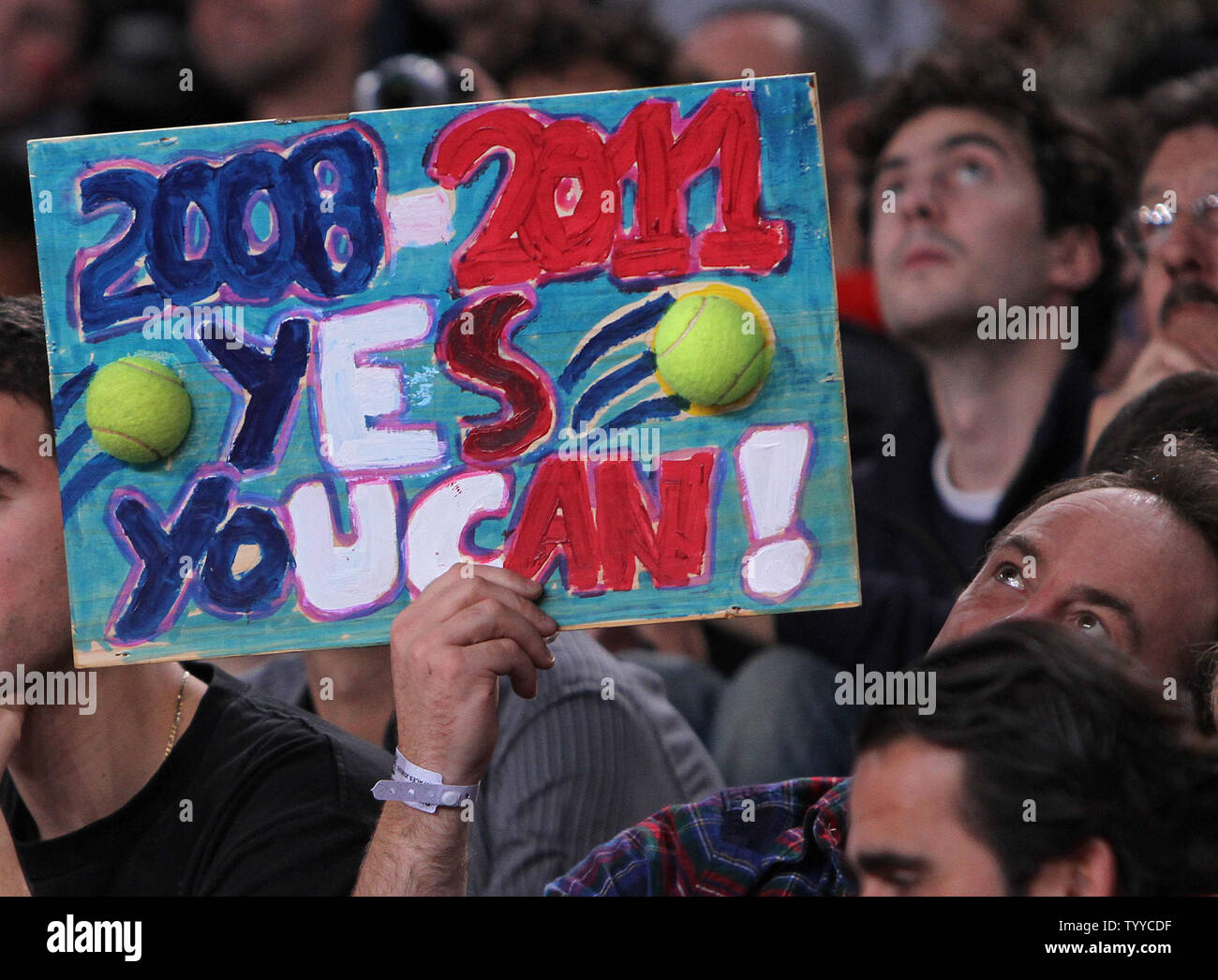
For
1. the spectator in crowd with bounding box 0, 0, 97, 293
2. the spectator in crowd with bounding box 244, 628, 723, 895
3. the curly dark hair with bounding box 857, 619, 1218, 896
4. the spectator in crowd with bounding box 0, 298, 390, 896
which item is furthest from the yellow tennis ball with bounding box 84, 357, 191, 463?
the spectator in crowd with bounding box 0, 0, 97, 293

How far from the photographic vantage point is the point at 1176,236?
8.50 ft

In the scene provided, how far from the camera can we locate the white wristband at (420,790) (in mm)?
1607

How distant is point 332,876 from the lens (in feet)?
5.64

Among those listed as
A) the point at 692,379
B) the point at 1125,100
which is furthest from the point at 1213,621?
the point at 1125,100

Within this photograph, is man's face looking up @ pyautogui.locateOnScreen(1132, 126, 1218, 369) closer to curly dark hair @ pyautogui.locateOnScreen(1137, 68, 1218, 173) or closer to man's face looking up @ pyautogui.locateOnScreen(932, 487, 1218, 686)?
curly dark hair @ pyautogui.locateOnScreen(1137, 68, 1218, 173)

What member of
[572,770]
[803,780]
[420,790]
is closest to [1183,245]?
[803,780]

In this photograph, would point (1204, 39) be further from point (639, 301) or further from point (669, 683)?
point (639, 301)

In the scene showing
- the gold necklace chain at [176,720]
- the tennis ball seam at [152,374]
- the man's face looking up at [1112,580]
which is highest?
the tennis ball seam at [152,374]

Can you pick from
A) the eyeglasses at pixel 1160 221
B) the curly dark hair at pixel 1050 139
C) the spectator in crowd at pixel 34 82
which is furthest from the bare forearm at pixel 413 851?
the spectator in crowd at pixel 34 82

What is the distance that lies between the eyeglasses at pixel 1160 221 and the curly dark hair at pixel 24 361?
1.88 meters

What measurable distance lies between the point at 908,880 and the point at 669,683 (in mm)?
1316

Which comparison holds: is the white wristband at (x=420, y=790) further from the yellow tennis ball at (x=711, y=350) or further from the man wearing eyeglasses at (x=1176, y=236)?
the man wearing eyeglasses at (x=1176, y=236)

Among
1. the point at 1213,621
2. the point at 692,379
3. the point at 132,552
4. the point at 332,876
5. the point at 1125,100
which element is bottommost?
the point at 332,876

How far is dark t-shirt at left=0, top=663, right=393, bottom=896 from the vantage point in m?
1.73
